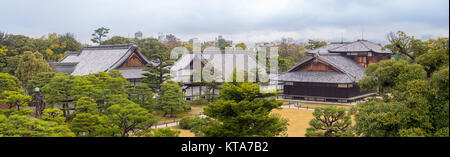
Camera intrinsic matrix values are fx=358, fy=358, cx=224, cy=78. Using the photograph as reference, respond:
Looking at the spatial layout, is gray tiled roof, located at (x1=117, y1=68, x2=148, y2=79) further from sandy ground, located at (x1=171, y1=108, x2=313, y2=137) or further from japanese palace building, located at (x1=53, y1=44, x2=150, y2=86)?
sandy ground, located at (x1=171, y1=108, x2=313, y2=137)

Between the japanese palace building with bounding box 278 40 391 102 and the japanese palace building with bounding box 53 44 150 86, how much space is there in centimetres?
1479

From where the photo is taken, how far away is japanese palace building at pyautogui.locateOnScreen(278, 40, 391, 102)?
34719mm

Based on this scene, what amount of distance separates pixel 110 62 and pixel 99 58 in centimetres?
280

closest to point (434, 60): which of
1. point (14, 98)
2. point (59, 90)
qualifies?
point (14, 98)

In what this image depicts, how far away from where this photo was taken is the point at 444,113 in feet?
31.1

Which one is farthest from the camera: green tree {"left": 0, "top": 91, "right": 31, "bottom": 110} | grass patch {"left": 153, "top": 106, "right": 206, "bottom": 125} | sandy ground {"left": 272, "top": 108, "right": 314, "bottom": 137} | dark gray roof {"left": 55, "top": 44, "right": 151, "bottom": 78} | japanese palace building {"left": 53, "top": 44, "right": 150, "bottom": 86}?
dark gray roof {"left": 55, "top": 44, "right": 151, "bottom": 78}

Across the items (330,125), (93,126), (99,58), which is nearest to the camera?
(93,126)

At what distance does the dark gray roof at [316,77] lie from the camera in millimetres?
34688

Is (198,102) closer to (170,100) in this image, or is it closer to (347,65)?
(170,100)

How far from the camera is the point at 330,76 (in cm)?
3562

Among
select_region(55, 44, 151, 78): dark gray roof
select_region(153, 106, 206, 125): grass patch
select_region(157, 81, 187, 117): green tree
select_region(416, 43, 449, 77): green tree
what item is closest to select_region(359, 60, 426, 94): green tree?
select_region(416, 43, 449, 77): green tree

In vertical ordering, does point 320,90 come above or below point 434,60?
below
